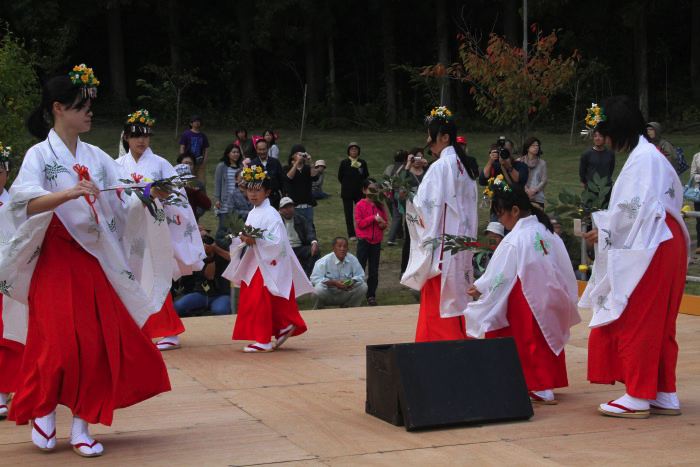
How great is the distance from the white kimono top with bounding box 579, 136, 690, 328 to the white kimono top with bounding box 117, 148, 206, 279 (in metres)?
3.95

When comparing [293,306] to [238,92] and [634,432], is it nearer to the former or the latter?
[634,432]

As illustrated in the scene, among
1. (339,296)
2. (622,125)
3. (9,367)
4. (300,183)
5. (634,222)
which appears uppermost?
(622,125)

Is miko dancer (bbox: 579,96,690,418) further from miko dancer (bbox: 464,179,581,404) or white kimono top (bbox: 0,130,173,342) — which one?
white kimono top (bbox: 0,130,173,342)

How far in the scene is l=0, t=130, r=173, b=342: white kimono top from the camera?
5098 millimetres

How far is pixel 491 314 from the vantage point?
643cm

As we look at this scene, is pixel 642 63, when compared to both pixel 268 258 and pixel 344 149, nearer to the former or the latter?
pixel 344 149

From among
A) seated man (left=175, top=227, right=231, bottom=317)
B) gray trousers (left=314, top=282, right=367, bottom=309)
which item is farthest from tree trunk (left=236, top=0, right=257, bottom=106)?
seated man (left=175, top=227, right=231, bottom=317)

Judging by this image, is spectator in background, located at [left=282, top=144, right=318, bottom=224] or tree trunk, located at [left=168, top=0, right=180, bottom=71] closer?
spectator in background, located at [left=282, top=144, right=318, bottom=224]

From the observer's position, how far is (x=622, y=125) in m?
6.05

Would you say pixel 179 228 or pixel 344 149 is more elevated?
pixel 179 228

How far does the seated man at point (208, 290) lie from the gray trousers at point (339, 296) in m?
0.96

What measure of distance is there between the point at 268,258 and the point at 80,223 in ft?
11.7

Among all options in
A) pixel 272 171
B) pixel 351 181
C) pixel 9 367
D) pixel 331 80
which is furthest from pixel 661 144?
pixel 331 80

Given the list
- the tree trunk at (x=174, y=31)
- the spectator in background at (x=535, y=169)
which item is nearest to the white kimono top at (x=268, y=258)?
the spectator in background at (x=535, y=169)
